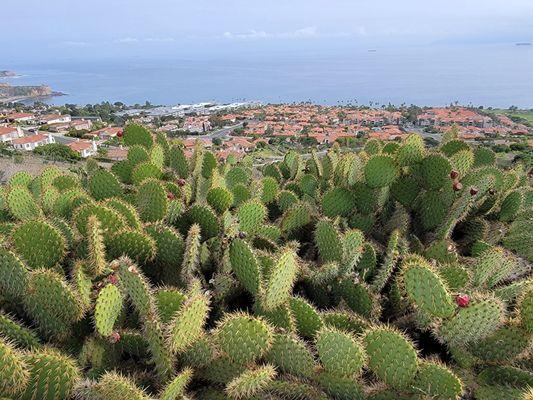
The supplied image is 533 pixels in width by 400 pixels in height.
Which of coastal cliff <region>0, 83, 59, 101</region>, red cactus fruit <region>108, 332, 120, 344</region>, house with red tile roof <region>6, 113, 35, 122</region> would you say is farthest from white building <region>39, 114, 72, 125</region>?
red cactus fruit <region>108, 332, 120, 344</region>

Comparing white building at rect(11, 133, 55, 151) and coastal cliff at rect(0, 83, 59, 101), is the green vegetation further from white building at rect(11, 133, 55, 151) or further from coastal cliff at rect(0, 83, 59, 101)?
coastal cliff at rect(0, 83, 59, 101)

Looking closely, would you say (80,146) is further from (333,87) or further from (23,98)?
(333,87)

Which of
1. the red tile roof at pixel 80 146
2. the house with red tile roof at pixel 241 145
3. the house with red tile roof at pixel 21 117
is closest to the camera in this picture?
the red tile roof at pixel 80 146

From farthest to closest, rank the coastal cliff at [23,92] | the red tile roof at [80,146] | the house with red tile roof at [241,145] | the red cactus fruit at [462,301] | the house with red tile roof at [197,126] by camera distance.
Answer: the coastal cliff at [23,92] → the house with red tile roof at [197,126] → the house with red tile roof at [241,145] → the red tile roof at [80,146] → the red cactus fruit at [462,301]

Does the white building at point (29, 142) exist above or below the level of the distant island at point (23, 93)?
above

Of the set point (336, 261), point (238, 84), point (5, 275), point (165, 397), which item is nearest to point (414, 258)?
point (336, 261)

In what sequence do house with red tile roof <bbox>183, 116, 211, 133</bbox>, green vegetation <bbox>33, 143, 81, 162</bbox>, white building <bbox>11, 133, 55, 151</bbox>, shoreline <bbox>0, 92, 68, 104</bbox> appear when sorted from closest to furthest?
green vegetation <bbox>33, 143, 81, 162</bbox>, white building <bbox>11, 133, 55, 151</bbox>, house with red tile roof <bbox>183, 116, 211, 133</bbox>, shoreline <bbox>0, 92, 68, 104</bbox>

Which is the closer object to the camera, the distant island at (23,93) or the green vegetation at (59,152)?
the green vegetation at (59,152)

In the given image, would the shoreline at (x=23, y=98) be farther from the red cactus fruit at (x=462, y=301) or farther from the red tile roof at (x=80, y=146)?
the red cactus fruit at (x=462, y=301)

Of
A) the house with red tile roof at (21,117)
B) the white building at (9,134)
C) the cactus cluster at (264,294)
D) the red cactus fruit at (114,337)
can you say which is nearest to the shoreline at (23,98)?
the house with red tile roof at (21,117)
